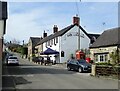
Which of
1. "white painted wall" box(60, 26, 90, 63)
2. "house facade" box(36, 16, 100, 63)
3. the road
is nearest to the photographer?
the road

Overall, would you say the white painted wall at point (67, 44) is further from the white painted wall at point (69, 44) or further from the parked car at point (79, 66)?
the parked car at point (79, 66)

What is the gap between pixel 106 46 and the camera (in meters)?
45.0

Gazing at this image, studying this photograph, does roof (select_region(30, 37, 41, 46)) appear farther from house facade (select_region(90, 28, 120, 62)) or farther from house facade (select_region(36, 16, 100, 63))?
house facade (select_region(90, 28, 120, 62))

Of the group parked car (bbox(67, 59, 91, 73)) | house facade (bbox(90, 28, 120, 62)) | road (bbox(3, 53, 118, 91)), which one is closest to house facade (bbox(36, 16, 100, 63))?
house facade (bbox(90, 28, 120, 62))

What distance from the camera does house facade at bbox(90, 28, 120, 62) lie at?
43.5 m

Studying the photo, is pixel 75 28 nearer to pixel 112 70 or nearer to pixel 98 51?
pixel 98 51

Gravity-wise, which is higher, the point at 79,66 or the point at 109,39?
the point at 109,39

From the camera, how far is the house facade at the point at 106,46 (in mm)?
43500

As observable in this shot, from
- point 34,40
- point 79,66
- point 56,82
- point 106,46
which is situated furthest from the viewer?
point 34,40

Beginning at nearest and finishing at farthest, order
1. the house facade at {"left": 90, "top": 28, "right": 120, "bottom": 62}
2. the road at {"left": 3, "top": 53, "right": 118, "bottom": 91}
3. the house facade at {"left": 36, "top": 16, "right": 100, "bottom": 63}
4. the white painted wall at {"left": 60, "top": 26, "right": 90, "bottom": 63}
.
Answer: the road at {"left": 3, "top": 53, "right": 118, "bottom": 91}, the house facade at {"left": 90, "top": 28, "right": 120, "bottom": 62}, the house facade at {"left": 36, "top": 16, "right": 100, "bottom": 63}, the white painted wall at {"left": 60, "top": 26, "right": 90, "bottom": 63}

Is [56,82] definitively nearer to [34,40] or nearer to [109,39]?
[109,39]

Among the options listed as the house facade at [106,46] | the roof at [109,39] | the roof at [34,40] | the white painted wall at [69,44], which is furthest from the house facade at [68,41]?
the roof at [34,40]

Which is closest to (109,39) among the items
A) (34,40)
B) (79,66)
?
(79,66)

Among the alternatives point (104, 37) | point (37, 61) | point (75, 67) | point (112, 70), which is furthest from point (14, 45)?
point (112, 70)
